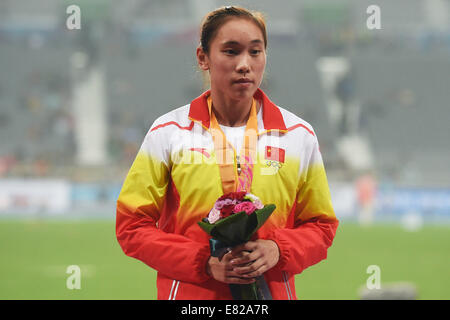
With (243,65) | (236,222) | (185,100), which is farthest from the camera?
(185,100)

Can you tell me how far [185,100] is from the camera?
27.3m

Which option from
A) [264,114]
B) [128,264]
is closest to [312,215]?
[264,114]

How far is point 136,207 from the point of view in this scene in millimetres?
1960

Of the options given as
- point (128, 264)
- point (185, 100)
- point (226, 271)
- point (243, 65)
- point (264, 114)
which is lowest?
point (128, 264)

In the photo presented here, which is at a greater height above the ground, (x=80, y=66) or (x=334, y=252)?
(x=80, y=66)

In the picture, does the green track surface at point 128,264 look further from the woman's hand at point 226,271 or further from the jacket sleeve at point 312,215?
the woman's hand at point 226,271

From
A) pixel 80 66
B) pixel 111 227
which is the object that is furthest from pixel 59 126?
pixel 111 227

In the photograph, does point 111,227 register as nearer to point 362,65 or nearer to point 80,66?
point 80,66

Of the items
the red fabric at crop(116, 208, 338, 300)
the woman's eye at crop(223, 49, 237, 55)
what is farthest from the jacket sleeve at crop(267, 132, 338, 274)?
the woman's eye at crop(223, 49, 237, 55)

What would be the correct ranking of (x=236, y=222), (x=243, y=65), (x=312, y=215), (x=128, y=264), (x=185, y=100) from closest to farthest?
1. (x=236, y=222)
2. (x=243, y=65)
3. (x=312, y=215)
4. (x=128, y=264)
5. (x=185, y=100)

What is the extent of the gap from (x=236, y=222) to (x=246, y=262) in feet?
0.41

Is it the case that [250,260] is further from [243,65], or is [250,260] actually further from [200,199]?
[243,65]

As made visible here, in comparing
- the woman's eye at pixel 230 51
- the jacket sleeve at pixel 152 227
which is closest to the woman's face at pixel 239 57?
the woman's eye at pixel 230 51

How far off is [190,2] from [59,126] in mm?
9122
